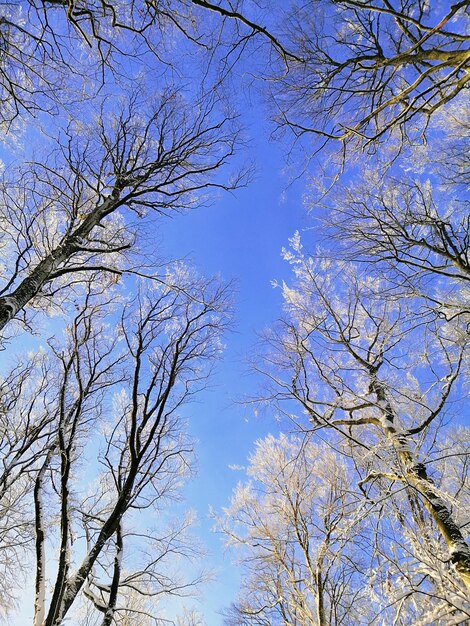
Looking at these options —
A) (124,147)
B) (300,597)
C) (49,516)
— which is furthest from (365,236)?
(49,516)

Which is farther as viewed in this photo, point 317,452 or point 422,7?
point 317,452

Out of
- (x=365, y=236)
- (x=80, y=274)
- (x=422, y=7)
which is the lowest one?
(x=80, y=274)

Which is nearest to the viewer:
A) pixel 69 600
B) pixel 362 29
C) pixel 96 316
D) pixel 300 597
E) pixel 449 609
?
pixel 449 609

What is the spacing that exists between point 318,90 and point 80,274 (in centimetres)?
523

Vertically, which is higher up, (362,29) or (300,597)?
(362,29)

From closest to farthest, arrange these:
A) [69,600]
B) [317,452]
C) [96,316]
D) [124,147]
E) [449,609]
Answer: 1. [449,609]
2. [69,600]
3. [124,147]
4. [96,316]
5. [317,452]

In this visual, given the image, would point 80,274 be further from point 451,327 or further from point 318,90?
point 451,327

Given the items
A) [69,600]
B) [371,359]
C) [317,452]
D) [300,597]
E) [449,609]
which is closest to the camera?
[449,609]

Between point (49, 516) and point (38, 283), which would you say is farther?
point (49, 516)

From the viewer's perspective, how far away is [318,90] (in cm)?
470

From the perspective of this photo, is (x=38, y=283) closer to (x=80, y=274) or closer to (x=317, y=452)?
(x=80, y=274)

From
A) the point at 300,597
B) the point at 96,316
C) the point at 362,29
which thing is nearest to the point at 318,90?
the point at 362,29

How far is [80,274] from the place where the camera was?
6.89 m

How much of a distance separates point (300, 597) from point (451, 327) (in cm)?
685
